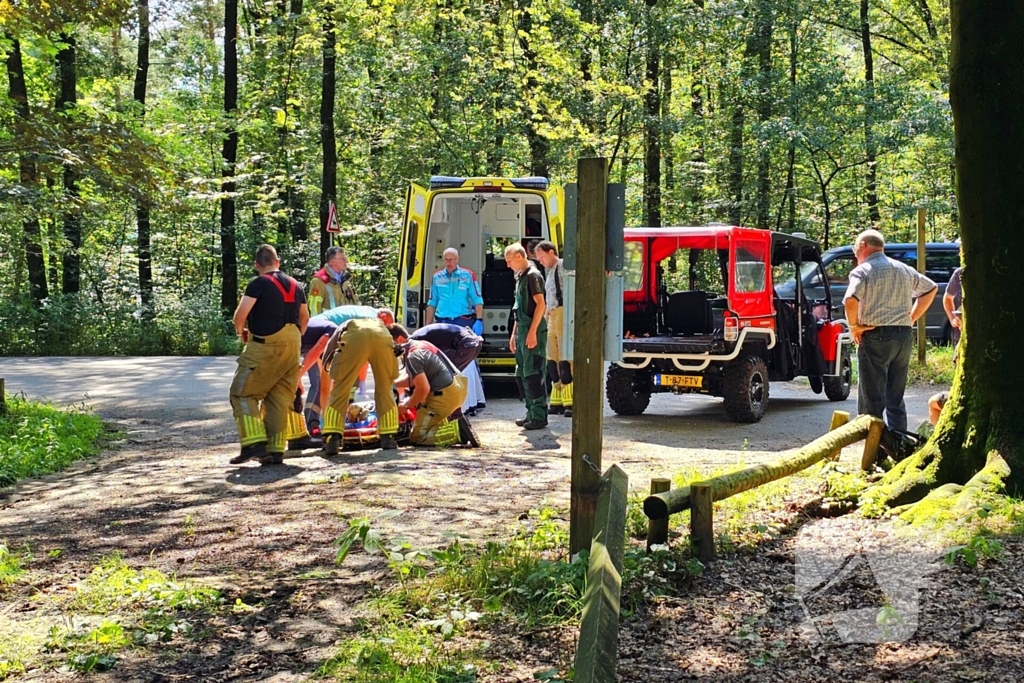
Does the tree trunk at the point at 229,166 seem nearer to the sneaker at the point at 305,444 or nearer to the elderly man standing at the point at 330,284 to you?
the elderly man standing at the point at 330,284

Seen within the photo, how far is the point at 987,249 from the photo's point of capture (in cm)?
610

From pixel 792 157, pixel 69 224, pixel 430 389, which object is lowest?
pixel 430 389

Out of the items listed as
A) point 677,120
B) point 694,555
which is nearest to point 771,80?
point 677,120

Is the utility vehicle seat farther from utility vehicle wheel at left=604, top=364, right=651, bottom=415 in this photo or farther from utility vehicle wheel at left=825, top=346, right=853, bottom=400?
utility vehicle wheel at left=825, top=346, right=853, bottom=400

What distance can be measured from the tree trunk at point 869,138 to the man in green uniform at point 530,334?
666 inches

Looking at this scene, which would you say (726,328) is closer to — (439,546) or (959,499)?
(959,499)

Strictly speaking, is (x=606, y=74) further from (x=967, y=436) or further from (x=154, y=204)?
(x=967, y=436)

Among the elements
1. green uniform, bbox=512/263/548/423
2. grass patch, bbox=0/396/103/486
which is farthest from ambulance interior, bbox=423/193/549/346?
grass patch, bbox=0/396/103/486

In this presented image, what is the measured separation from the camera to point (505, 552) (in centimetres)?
531

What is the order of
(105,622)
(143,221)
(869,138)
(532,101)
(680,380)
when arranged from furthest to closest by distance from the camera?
(143,221) → (869,138) → (532,101) → (680,380) → (105,622)

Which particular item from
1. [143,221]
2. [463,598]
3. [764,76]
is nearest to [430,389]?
[463,598]

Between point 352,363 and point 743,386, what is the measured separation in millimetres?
4454

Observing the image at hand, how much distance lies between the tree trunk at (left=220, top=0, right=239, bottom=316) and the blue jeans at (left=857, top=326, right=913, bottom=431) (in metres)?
19.0

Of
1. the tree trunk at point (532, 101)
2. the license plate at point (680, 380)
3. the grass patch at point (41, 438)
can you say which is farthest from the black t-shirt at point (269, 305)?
the tree trunk at point (532, 101)
